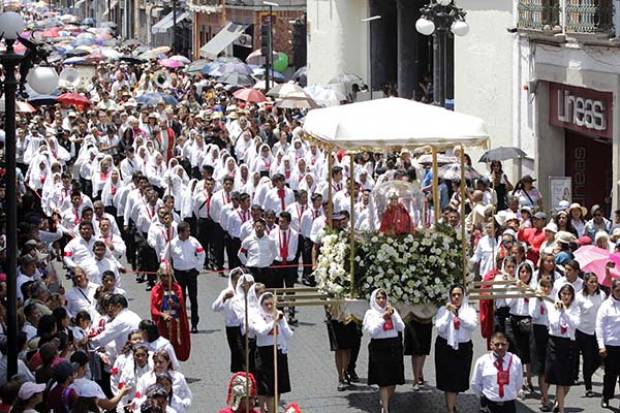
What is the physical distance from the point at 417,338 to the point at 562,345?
1.60 metres

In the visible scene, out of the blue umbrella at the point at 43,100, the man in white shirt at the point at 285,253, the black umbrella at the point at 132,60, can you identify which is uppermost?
the black umbrella at the point at 132,60

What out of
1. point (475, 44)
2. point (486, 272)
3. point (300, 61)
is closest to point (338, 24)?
point (300, 61)

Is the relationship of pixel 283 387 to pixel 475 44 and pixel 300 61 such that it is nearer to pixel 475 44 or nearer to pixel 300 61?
pixel 475 44

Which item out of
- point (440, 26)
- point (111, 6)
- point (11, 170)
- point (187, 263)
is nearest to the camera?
point (11, 170)

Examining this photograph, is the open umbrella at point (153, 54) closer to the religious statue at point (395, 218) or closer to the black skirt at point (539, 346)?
the religious statue at point (395, 218)

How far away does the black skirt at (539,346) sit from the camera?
18234 mm

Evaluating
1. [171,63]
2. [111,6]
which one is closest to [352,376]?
[171,63]

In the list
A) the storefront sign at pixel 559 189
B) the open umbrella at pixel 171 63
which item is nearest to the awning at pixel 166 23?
the open umbrella at pixel 171 63

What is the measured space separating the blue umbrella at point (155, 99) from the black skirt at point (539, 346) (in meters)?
25.7

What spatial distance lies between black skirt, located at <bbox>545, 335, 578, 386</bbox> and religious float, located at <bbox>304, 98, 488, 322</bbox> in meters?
1.19

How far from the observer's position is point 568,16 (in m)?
29.5

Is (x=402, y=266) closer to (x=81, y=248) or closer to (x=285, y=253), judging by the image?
(x=81, y=248)

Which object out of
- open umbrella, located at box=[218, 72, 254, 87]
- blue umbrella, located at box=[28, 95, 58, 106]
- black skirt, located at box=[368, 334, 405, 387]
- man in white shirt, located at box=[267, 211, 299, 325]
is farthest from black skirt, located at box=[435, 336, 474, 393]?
open umbrella, located at box=[218, 72, 254, 87]

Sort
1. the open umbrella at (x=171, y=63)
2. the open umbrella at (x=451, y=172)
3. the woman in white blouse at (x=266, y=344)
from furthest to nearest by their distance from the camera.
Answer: the open umbrella at (x=171, y=63), the open umbrella at (x=451, y=172), the woman in white blouse at (x=266, y=344)
